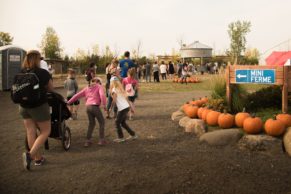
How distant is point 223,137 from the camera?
6766 millimetres

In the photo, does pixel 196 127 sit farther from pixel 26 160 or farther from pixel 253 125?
pixel 26 160

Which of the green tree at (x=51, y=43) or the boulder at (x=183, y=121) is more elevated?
the green tree at (x=51, y=43)

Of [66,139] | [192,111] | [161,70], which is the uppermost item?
[161,70]

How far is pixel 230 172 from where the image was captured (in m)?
5.16

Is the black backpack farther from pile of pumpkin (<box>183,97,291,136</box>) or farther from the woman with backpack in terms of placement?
pile of pumpkin (<box>183,97,291,136</box>)

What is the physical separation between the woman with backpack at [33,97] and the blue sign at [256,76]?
16.1ft

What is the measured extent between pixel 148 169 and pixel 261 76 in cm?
413

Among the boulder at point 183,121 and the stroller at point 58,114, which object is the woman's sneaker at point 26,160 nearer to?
the stroller at point 58,114

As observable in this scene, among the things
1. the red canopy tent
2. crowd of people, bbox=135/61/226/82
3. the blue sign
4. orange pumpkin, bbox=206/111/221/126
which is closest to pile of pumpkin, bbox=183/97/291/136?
orange pumpkin, bbox=206/111/221/126

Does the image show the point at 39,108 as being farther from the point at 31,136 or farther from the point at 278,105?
the point at 278,105

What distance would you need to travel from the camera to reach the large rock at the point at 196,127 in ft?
24.7

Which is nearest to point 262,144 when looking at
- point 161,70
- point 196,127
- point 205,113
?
point 196,127

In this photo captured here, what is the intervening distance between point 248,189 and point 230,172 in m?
0.60

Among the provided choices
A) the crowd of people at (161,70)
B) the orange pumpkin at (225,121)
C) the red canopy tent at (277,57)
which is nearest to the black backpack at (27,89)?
the orange pumpkin at (225,121)
